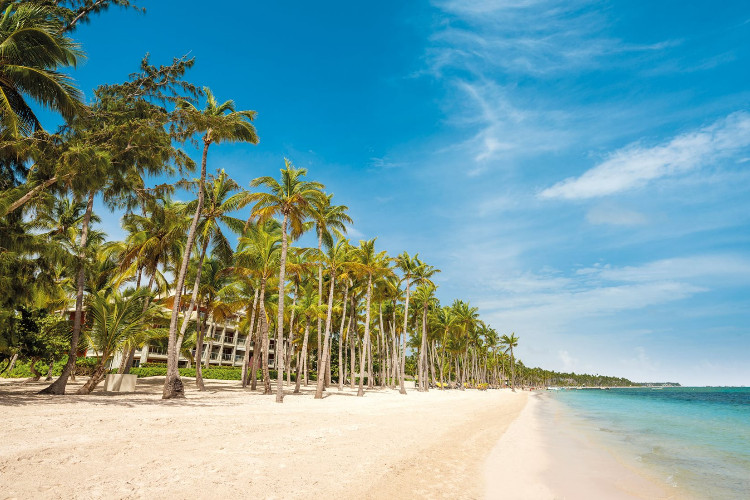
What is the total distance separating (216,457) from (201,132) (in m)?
17.6

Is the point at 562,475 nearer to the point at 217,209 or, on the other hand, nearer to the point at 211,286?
the point at 217,209

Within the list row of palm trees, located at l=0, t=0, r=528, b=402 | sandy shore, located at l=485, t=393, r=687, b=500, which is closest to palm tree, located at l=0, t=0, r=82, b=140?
row of palm trees, located at l=0, t=0, r=528, b=402

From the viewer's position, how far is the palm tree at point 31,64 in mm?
11867

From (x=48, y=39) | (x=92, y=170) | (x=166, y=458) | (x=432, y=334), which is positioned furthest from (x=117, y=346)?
(x=432, y=334)

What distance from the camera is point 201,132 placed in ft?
67.7

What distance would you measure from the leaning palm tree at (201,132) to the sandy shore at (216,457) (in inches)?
240

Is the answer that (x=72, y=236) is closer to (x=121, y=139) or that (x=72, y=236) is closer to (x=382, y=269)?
(x=121, y=139)

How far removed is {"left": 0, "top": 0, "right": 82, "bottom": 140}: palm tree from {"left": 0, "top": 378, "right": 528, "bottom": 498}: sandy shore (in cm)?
868

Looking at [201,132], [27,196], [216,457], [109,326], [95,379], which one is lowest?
[216,457]

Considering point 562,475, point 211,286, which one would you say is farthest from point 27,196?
point 562,475

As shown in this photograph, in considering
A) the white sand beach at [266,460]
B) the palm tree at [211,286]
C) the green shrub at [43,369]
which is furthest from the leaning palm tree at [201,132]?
the green shrub at [43,369]

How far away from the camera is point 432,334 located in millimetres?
63469

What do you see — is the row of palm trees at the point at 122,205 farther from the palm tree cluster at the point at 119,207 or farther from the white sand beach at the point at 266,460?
the white sand beach at the point at 266,460

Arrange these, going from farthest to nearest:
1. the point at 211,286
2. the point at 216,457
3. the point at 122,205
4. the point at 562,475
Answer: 1. the point at 211,286
2. the point at 122,205
3. the point at 562,475
4. the point at 216,457
